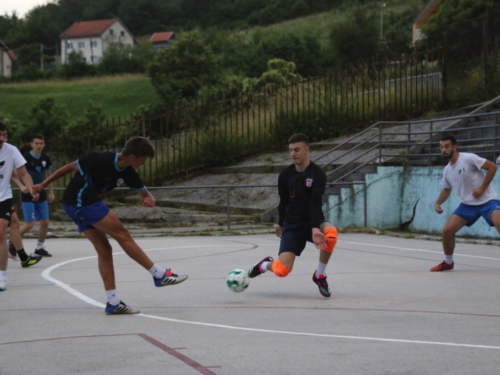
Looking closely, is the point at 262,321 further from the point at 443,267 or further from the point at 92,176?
the point at 443,267

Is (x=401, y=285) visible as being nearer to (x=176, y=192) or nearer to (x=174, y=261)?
(x=174, y=261)

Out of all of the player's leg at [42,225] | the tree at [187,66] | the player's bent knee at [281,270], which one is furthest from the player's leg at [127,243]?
the tree at [187,66]

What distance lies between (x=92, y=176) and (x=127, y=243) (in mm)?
758

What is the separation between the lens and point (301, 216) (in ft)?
31.0

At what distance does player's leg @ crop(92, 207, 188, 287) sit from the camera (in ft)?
27.1

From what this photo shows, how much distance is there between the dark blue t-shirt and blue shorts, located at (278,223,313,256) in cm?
213

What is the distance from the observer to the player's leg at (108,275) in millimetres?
8148

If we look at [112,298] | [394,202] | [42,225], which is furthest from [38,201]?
[394,202]

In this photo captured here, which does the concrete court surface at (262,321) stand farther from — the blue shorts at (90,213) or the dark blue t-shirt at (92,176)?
the dark blue t-shirt at (92,176)

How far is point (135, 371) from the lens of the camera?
5676 mm

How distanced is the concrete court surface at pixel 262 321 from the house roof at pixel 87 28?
484 feet

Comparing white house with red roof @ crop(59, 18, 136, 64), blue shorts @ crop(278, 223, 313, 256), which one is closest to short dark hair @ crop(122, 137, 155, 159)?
blue shorts @ crop(278, 223, 313, 256)

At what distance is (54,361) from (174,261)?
732 cm

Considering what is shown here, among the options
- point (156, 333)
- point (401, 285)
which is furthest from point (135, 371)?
point (401, 285)
